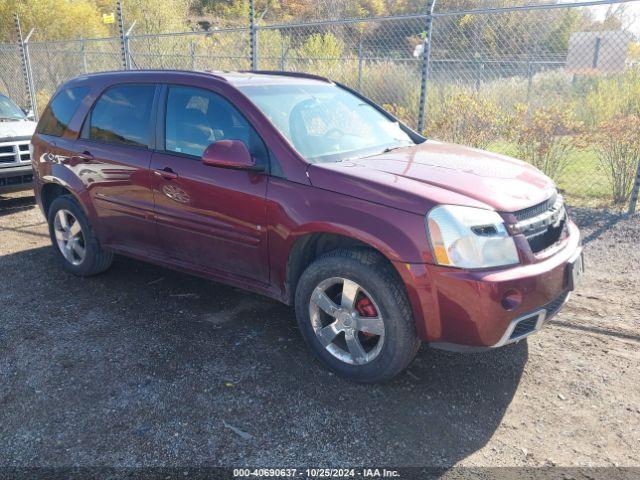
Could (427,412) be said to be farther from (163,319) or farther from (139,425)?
(163,319)

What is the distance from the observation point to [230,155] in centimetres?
337

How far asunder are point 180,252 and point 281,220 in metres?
1.08

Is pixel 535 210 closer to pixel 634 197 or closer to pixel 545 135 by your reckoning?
pixel 634 197

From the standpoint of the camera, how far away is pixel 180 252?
4047 millimetres

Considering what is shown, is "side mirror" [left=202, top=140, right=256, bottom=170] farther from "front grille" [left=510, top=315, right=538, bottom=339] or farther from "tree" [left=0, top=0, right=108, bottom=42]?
"tree" [left=0, top=0, right=108, bottom=42]

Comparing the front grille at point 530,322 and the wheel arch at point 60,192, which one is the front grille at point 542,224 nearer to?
the front grille at point 530,322

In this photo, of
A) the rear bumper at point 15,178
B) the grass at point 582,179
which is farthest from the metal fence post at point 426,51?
the rear bumper at point 15,178

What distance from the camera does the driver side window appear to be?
363 cm

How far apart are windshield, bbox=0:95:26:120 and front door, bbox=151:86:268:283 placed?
537cm

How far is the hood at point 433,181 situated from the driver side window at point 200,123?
634mm

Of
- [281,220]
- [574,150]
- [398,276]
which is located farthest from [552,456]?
[574,150]

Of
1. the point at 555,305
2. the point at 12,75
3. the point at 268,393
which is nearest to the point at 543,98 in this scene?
the point at 555,305

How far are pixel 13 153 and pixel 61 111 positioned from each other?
294 cm

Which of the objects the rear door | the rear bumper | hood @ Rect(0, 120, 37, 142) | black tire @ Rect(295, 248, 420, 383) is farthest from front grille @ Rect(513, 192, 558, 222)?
hood @ Rect(0, 120, 37, 142)
